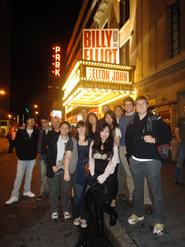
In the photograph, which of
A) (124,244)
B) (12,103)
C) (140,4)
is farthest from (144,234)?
(12,103)

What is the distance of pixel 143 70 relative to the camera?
480 inches

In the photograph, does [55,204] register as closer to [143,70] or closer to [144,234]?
[144,234]

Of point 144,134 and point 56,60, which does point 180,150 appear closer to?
point 144,134

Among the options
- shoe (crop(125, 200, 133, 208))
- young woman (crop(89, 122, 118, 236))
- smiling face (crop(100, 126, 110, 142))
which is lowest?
shoe (crop(125, 200, 133, 208))

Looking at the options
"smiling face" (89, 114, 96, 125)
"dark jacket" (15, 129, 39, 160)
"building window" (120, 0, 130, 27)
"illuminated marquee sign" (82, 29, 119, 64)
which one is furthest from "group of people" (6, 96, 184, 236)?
"building window" (120, 0, 130, 27)

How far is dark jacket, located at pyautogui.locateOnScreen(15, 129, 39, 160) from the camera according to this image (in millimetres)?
5848

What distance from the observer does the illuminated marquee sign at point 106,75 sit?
1207cm

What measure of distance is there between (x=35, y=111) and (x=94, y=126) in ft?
282

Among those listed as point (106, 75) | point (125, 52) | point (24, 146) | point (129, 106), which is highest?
point (125, 52)

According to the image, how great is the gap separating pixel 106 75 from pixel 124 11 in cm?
568

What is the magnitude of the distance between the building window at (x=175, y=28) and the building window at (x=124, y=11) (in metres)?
4.99

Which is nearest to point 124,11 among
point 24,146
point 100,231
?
point 24,146

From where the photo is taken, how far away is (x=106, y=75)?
12328 mm

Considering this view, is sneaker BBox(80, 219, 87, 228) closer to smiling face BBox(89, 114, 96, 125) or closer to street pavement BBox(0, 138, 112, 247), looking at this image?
street pavement BBox(0, 138, 112, 247)
